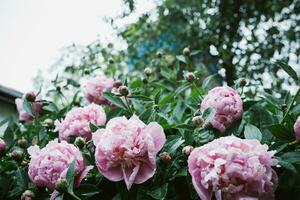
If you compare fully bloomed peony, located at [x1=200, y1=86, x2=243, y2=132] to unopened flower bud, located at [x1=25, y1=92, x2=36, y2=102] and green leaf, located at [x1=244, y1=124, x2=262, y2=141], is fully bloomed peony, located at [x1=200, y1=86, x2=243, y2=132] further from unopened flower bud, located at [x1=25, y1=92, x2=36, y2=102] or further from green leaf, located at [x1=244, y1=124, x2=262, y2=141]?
unopened flower bud, located at [x1=25, y1=92, x2=36, y2=102]

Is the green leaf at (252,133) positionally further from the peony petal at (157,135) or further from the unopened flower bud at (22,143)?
the unopened flower bud at (22,143)

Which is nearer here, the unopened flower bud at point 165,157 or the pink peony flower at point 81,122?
the unopened flower bud at point 165,157

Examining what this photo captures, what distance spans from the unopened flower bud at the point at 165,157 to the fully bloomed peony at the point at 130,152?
29 mm

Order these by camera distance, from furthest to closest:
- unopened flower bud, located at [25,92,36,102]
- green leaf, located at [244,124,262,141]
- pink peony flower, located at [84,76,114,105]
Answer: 1. pink peony flower, located at [84,76,114,105]
2. unopened flower bud, located at [25,92,36,102]
3. green leaf, located at [244,124,262,141]

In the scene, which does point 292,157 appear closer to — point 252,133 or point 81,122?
point 252,133

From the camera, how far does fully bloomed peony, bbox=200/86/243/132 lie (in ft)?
2.22

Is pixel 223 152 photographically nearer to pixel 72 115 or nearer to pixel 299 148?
pixel 299 148

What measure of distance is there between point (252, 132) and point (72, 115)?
0.45 metres

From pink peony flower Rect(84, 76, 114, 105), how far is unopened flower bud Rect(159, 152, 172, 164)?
47cm

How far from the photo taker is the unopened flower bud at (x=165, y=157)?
2.11ft

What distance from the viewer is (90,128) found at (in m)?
0.75

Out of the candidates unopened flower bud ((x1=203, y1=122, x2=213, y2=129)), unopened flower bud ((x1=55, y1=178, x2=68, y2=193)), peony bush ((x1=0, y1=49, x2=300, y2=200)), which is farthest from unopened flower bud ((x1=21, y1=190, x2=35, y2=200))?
unopened flower bud ((x1=203, y1=122, x2=213, y2=129))

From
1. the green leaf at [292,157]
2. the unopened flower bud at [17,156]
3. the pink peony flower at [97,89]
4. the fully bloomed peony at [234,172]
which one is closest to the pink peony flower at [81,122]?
the unopened flower bud at [17,156]

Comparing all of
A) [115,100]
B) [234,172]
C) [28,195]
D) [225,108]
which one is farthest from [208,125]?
[28,195]
